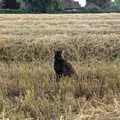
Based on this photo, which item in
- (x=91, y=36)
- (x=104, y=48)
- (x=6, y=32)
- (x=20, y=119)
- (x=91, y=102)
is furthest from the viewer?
(x=6, y=32)

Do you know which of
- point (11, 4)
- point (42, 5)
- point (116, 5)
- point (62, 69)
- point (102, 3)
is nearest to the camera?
point (62, 69)

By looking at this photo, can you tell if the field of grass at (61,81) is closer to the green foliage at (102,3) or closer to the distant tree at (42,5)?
the distant tree at (42,5)

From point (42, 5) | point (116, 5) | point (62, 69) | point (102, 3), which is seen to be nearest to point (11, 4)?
point (42, 5)

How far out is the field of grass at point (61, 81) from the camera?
6066mm

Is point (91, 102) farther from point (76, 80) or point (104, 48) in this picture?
point (104, 48)

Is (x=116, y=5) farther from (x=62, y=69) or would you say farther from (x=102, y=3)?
(x=62, y=69)

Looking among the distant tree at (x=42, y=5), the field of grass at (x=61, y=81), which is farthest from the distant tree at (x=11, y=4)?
the field of grass at (x=61, y=81)

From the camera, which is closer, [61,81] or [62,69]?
[61,81]

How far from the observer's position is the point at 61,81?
771 centimetres

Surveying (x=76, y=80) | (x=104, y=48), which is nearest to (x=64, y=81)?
(x=76, y=80)

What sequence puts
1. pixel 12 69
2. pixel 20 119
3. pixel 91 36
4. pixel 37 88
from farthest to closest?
pixel 91 36
pixel 12 69
pixel 37 88
pixel 20 119

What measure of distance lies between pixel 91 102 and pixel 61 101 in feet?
1.68

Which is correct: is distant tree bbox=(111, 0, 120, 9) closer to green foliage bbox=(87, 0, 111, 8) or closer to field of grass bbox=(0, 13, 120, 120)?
green foliage bbox=(87, 0, 111, 8)

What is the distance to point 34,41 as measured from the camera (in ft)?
39.2
